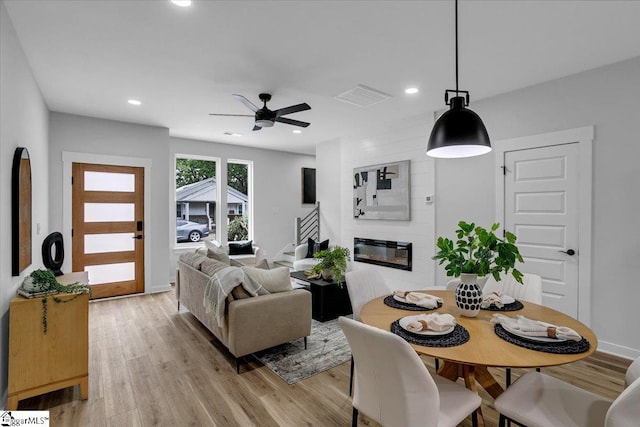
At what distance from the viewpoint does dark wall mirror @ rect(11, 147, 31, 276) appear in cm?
239

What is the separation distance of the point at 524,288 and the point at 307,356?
1.92 meters

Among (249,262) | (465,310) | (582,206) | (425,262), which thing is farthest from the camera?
(249,262)

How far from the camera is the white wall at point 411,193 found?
4586mm

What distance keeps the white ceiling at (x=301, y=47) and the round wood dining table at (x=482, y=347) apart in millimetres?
2029

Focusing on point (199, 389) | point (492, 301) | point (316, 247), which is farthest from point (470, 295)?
point (316, 247)

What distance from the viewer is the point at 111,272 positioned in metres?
4.90

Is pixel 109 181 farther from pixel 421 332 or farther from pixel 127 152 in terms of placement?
pixel 421 332

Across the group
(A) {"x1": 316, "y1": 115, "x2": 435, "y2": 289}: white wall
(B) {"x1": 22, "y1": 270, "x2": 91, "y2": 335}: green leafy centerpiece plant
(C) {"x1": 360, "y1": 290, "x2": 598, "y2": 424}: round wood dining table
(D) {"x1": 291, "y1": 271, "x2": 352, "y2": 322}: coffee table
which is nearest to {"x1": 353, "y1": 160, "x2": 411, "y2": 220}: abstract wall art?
(A) {"x1": 316, "y1": 115, "x2": 435, "y2": 289}: white wall

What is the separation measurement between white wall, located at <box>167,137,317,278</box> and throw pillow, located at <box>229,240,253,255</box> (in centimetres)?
74

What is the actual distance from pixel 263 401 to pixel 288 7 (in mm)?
2758

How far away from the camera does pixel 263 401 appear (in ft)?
7.44

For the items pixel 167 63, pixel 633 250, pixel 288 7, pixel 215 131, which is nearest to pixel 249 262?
pixel 215 131

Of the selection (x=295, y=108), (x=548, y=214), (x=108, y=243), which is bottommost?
(x=108, y=243)

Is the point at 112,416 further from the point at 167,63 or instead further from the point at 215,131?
the point at 215,131
